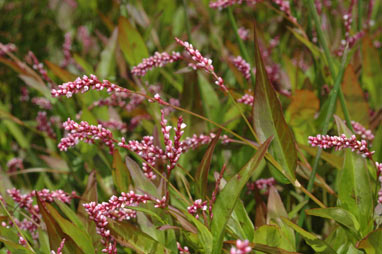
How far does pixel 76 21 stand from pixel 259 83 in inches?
71.2

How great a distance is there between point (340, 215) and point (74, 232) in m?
0.51

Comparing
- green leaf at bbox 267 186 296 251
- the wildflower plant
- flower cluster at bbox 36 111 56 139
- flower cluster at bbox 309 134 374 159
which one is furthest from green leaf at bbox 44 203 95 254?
flower cluster at bbox 36 111 56 139

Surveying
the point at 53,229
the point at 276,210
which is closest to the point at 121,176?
the point at 53,229

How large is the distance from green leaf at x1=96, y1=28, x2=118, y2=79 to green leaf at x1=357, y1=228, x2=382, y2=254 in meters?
1.14

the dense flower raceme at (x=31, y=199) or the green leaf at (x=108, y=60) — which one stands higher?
the green leaf at (x=108, y=60)

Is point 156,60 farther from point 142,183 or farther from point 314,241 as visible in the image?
point 314,241

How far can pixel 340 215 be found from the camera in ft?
2.99

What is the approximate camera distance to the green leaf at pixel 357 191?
0.95 metres

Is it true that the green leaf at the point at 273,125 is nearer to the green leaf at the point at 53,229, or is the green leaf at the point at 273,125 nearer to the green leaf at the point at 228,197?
the green leaf at the point at 228,197

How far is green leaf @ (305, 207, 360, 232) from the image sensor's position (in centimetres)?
88

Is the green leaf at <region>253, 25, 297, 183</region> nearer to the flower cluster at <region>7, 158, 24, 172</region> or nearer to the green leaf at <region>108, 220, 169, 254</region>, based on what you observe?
the green leaf at <region>108, 220, 169, 254</region>

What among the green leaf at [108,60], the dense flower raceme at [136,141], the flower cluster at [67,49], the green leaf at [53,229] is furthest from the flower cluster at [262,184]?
the flower cluster at [67,49]

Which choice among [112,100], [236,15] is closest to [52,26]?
[236,15]

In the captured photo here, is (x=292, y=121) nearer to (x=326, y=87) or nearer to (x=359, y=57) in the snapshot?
(x=326, y=87)
